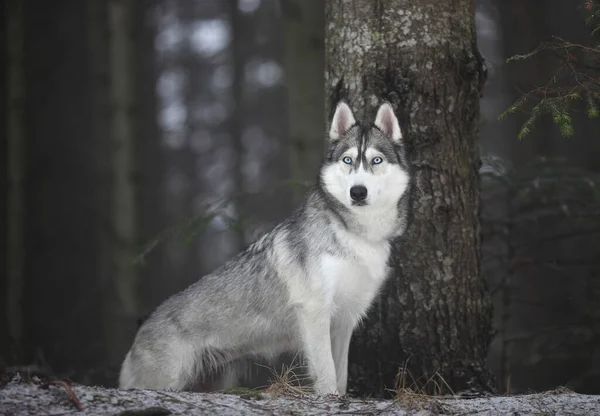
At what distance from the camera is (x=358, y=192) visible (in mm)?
5012

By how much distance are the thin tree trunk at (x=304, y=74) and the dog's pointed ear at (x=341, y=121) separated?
306 cm

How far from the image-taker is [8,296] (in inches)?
476

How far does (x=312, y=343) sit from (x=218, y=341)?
3.12 ft

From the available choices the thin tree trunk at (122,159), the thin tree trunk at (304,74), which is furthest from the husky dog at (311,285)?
the thin tree trunk at (122,159)

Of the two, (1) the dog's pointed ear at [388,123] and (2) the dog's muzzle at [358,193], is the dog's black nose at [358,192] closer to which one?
(2) the dog's muzzle at [358,193]

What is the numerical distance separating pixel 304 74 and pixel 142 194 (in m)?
4.47

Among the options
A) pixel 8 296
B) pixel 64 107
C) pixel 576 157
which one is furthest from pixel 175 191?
pixel 576 157

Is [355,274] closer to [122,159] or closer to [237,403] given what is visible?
[237,403]

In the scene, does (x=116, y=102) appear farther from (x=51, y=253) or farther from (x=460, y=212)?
(x=460, y=212)

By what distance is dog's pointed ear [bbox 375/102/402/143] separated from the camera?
5.39m

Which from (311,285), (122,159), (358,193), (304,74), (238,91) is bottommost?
(311,285)

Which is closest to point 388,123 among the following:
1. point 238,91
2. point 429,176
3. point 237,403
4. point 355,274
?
point 429,176

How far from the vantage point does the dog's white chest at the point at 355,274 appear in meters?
5.21

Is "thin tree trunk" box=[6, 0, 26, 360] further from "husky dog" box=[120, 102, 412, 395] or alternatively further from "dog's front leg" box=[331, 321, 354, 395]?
"dog's front leg" box=[331, 321, 354, 395]
